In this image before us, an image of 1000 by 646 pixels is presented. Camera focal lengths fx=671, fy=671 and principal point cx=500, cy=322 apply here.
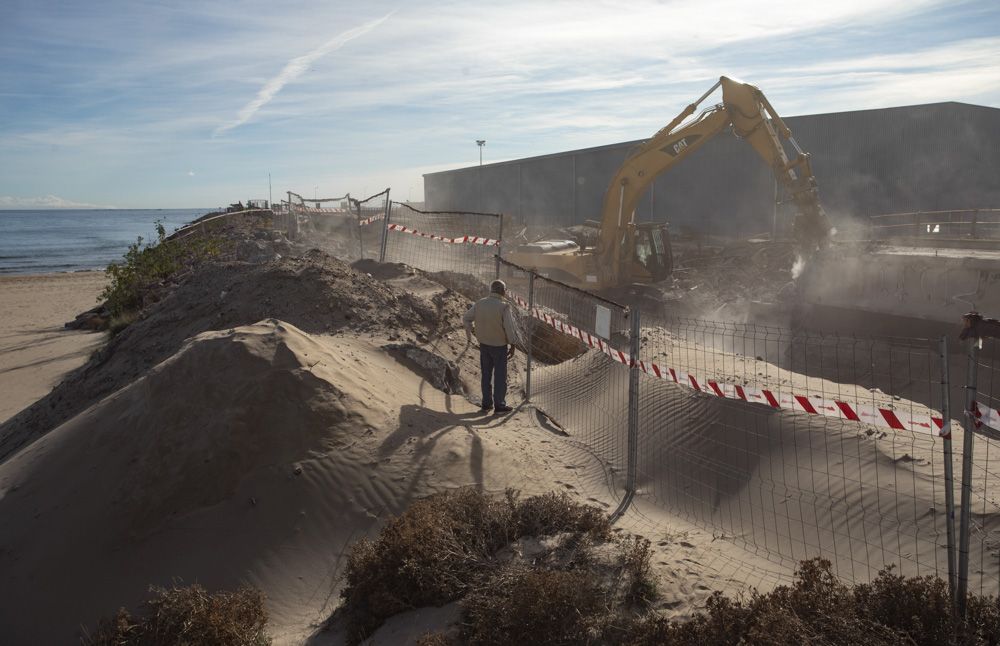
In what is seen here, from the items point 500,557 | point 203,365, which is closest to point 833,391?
point 500,557

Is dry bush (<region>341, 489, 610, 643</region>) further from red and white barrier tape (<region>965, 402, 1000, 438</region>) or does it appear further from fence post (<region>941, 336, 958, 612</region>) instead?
red and white barrier tape (<region>965, 402, 1000, 438</region>)

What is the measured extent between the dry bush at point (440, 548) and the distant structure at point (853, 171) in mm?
28128

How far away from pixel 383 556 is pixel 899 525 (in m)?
4.52

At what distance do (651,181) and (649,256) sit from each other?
202 cm

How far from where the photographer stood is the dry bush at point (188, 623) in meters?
4.43

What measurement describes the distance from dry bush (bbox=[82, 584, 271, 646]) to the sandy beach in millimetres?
Result: 8487

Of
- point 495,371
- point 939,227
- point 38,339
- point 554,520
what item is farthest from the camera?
point 939,227

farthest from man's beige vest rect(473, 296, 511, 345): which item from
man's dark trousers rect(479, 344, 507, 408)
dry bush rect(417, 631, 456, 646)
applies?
dry bush rect(417, 631, 456, 646)

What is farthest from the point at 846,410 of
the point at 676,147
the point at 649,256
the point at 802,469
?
the point at 649,256

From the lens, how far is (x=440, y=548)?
473cm

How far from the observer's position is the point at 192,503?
236 inches

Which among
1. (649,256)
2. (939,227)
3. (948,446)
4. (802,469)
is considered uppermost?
(939,227)

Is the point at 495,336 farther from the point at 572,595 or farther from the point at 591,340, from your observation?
the point at 572,595

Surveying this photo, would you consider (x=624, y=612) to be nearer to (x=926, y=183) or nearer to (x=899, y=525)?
(x=899, y=525)
